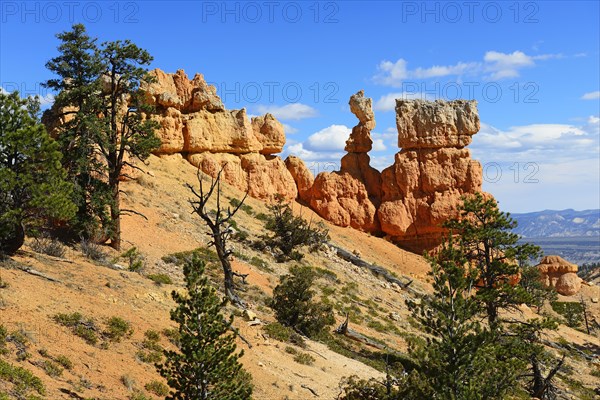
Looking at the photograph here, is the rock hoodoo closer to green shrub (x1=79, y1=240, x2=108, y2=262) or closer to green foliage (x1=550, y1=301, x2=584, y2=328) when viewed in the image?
green foliage (x1=550, y1=301, x2=584, y2=328)

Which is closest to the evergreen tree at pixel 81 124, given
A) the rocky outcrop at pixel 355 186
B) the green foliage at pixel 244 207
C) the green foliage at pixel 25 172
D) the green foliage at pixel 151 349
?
the green foliage at pixel 25 172

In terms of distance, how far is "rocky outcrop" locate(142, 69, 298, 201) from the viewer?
1928 inches

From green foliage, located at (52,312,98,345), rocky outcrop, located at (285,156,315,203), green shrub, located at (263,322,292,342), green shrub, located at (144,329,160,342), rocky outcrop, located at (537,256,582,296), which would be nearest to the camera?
green foliage, located at (52,312,98,345)

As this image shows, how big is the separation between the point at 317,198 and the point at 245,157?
9.04m

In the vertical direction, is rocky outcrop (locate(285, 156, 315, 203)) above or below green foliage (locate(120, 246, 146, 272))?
above

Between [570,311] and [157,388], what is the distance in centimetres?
5405

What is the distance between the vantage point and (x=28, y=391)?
41.2ft

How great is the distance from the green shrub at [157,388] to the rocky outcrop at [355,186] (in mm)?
41316

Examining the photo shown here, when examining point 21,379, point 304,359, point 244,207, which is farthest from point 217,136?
point 21,379

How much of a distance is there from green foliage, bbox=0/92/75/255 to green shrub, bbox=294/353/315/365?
997 centimetres

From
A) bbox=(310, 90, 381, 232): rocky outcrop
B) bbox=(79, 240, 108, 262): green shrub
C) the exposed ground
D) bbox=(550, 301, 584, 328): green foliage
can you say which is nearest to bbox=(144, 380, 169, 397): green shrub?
the exposed ground

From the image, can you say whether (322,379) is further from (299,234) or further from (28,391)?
(299,234)

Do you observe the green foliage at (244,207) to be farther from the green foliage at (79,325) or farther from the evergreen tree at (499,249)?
the green foliage at (79,325)

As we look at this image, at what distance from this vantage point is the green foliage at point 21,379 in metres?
12.5
